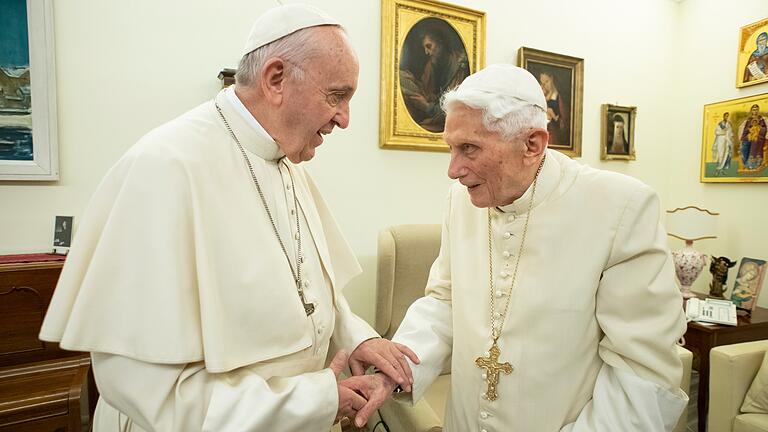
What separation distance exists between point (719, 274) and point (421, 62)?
3.18m

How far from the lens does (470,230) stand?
5.54 feet

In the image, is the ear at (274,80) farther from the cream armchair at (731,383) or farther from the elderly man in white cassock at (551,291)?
the cream armchair at (731,383)

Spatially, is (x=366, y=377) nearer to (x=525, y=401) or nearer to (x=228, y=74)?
(x=525, y=401)

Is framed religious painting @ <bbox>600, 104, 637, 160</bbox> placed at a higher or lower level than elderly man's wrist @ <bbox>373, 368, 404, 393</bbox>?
higher

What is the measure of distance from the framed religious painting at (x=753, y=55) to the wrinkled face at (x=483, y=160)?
3870 millimetres

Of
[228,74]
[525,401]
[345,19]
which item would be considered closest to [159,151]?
[525,401]

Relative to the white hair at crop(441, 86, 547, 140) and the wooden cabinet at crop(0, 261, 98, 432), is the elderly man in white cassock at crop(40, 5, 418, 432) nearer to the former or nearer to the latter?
the white hair at crop(441, 86, 547, 140)

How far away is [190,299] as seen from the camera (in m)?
1.12

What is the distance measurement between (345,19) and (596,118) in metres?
2.69

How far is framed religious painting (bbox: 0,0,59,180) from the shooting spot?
227 cm

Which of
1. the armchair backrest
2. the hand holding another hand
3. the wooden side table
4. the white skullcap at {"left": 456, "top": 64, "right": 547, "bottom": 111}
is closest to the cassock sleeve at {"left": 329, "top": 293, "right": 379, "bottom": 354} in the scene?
the hand holding another hand

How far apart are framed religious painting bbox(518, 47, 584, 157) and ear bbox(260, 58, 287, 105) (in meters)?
3.10

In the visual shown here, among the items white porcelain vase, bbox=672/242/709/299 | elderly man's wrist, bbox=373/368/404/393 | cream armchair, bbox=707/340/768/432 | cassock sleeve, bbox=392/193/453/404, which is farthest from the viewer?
white porcelain vase, bbox=672/242/709/299

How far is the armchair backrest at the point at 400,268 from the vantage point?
9.85 ft
